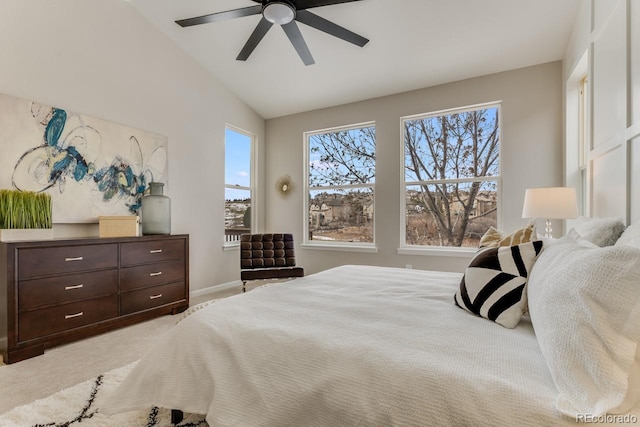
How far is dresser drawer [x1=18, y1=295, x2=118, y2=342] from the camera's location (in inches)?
90.7

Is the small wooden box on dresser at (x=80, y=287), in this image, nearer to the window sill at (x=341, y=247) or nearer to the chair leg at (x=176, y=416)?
the chair leg at (x=176, y=416)

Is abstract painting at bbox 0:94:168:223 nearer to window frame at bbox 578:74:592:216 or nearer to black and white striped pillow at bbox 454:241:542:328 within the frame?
black and white striped pillow at bbox 454:241:542:328

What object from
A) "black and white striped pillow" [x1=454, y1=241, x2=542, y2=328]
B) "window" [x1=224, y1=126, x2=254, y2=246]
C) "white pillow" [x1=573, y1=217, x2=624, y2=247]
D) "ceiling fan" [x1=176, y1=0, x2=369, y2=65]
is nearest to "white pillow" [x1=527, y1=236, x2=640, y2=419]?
"black and white striped pillow" [x1=454, y1=241, x2=542, y2=328]

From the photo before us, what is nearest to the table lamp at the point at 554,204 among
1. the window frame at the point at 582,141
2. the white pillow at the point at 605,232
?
the window frame at the point at 582,141

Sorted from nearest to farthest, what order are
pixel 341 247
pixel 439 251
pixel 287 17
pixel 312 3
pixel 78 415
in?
pixel 78 415
pixel 312 3
pixel 287 17
pixel 439 251
pixel 341 247

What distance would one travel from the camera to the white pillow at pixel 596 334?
2.41 ft

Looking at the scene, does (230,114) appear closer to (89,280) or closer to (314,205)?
(314,205)

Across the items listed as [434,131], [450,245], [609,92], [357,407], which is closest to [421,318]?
[357,407]

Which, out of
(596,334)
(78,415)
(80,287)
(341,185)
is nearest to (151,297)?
(80,287)

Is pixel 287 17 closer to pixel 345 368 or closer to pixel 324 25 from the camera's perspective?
pixel 324 25

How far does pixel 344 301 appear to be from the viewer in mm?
1634

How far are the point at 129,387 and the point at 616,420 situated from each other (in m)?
1.62

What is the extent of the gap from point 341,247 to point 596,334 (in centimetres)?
394

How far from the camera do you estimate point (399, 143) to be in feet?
14.3
